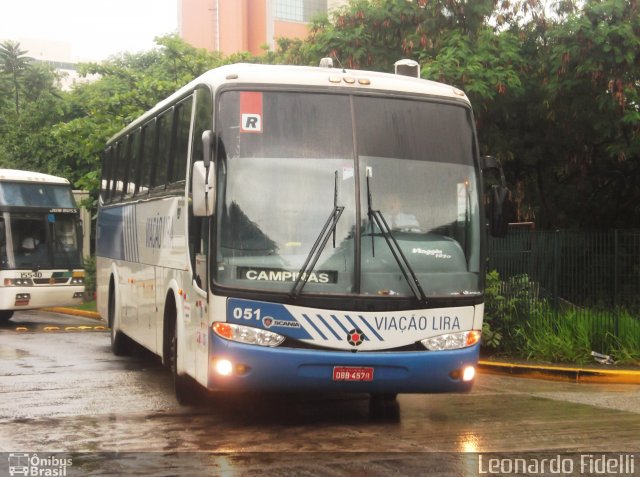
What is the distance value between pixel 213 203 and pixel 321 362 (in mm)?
1631

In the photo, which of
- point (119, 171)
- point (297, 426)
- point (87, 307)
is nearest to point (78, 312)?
point (87, 307)

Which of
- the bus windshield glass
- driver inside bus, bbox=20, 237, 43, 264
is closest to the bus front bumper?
driver inside bus, bbox=20, 237, 43, 264

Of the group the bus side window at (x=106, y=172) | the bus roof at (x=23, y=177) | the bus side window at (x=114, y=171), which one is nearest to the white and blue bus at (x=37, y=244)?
the bus roof at (x=23, y=177)

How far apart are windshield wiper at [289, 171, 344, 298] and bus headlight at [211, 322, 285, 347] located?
0.39 meters

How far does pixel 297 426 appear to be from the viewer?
932cm

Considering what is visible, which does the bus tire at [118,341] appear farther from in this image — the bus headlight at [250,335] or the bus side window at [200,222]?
the bus headlight at [250,335]

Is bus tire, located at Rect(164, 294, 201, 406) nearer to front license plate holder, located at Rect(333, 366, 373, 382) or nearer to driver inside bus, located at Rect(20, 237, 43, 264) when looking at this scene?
front license plate holder, located at Rect(333, 366, 373, 382)

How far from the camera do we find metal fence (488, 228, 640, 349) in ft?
48.7

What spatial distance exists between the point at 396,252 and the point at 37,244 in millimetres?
14861

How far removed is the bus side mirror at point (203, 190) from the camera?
881cm

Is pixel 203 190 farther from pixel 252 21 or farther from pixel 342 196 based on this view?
pixel 252 21

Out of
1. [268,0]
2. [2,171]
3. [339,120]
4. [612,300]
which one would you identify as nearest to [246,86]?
[339,120]

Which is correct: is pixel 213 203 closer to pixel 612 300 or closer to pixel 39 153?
pixel 612 300

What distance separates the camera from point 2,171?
73.7ft
